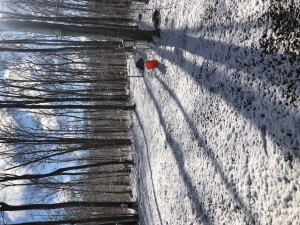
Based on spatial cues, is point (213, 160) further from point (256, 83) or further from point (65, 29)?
point (65, 29)

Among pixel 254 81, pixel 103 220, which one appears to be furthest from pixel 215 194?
pixel 103 220

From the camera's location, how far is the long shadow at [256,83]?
458 cm

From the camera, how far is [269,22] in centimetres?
520

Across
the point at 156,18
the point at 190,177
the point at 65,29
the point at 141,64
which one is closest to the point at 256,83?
the point at 190,177

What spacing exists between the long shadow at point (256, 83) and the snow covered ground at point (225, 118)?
0.05ft

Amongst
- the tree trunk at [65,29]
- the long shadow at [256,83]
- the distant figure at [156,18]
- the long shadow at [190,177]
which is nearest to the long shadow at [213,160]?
the long shadow at [190,177]

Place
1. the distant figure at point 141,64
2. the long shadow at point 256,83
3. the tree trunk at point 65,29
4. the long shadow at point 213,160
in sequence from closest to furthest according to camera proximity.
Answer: the long shadow at point 256,83, the long shadow at point 213,160, the tree trunk at point 65,29, the distant figure at point 141,64

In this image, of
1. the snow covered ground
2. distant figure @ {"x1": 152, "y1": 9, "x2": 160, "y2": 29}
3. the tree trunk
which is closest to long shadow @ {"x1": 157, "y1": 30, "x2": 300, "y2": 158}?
the snow covered ground

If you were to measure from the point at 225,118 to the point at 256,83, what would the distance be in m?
1.05

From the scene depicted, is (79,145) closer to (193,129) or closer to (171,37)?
(171,37)

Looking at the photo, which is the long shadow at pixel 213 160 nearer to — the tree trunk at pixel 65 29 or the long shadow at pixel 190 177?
the long shadow at pixel 190 177

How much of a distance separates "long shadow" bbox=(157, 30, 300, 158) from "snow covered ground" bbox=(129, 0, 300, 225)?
0.02m

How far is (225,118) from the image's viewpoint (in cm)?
623

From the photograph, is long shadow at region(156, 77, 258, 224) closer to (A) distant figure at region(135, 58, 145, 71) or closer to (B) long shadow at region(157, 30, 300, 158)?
(B) long shadow at region(157, 30, 300, 158)
